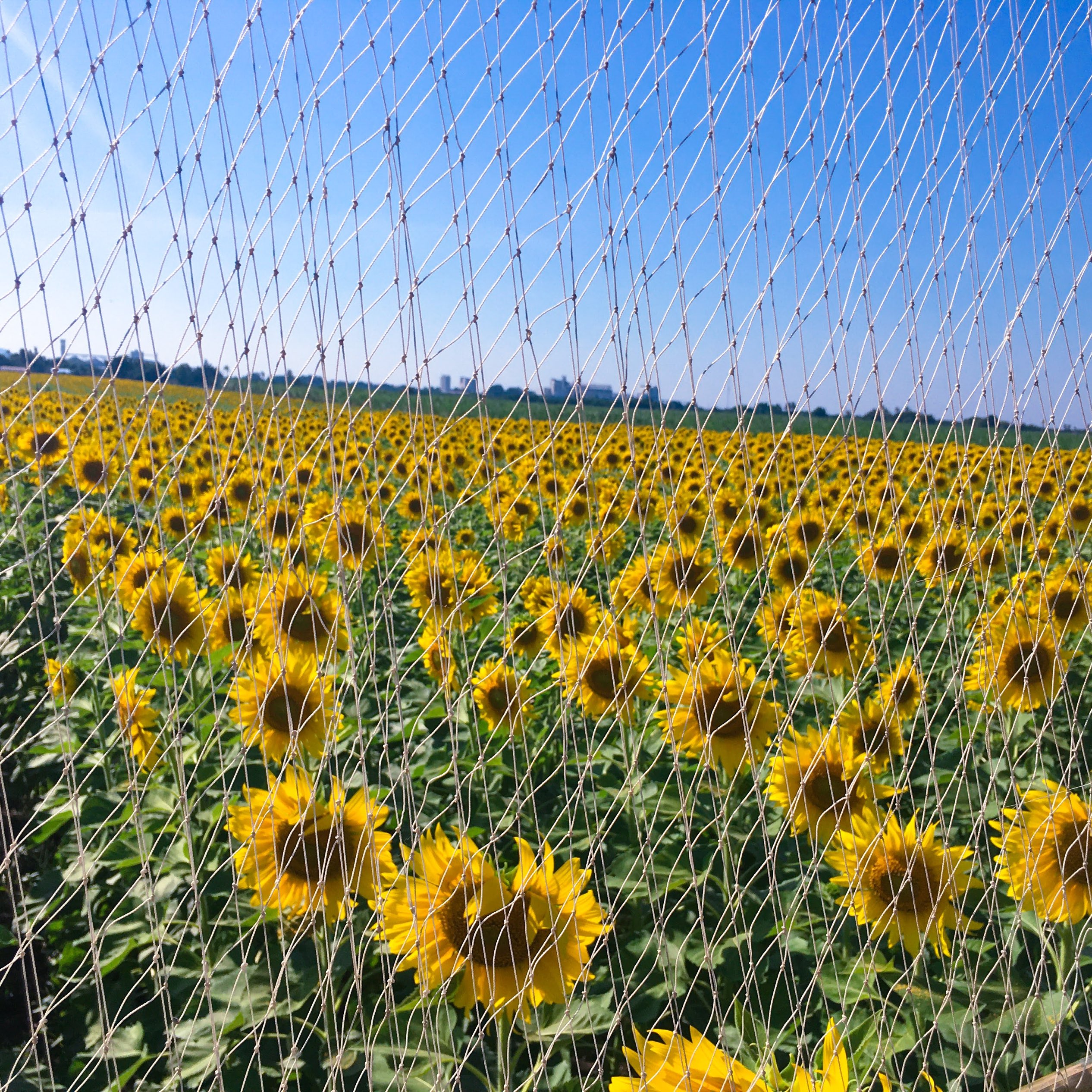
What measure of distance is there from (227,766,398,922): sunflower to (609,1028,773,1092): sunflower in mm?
508

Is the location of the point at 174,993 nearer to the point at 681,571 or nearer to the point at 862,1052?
the point at 862,1052

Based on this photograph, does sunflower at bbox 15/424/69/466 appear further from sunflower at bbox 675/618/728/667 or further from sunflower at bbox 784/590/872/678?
sunflower at bbox 784/590/872/678

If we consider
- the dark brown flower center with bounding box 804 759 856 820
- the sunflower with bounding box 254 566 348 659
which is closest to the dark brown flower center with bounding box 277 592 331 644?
the sunflower with bounding box 254 566 348 659

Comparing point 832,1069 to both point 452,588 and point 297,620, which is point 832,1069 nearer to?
point 297,620

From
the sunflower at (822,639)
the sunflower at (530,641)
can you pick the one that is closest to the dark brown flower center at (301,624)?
the sunflower at (530,641)

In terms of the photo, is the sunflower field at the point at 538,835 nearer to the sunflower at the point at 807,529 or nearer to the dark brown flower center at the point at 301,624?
the dark brown flower center at the point at 301,624

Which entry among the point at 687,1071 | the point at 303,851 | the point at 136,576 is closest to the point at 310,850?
the point at 303,851

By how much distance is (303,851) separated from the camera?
1505 millimetres

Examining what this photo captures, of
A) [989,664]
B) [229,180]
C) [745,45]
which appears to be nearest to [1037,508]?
[989,664]

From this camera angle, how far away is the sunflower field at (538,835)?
135cm

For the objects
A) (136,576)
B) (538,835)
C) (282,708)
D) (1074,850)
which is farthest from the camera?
(136,576)

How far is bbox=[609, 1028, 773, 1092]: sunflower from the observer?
1072 mm

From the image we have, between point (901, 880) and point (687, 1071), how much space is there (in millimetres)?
661

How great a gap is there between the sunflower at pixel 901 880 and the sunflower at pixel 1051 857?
9 centimetres
